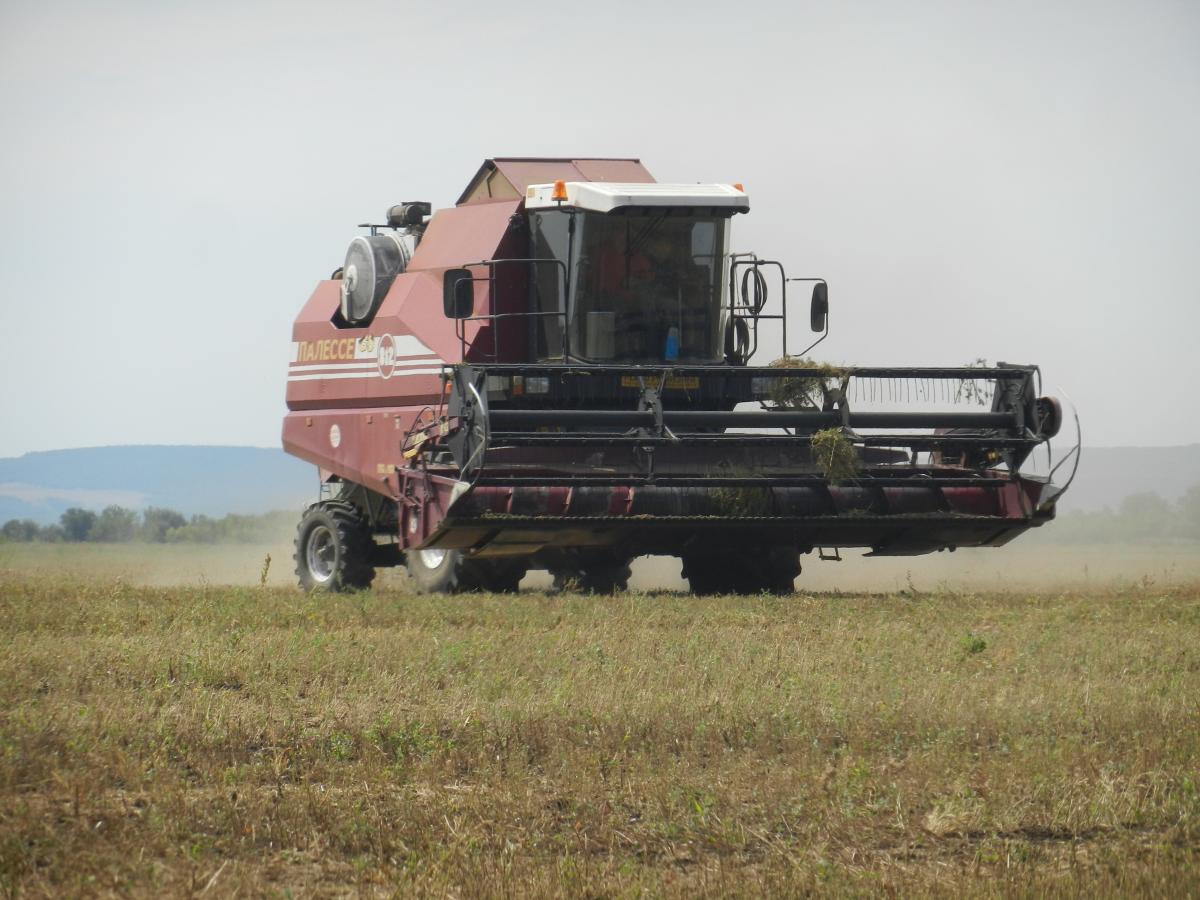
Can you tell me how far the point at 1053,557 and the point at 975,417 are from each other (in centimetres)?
1609

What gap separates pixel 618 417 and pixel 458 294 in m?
1.84

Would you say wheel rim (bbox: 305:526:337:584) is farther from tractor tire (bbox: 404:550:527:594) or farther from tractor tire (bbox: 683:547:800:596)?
tractor tire (bbox: 683:547:800:596)

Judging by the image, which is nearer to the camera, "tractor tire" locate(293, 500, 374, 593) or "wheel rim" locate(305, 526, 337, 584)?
"tractor tire" locate(293, 500, 374, 593)

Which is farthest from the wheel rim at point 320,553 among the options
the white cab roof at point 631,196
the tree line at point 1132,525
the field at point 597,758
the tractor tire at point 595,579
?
the tree line at point 1132,525

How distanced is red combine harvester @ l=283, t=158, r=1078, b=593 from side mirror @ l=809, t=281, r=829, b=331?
0.07ft

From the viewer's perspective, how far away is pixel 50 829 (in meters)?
5.88

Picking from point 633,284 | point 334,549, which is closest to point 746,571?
point 633,284

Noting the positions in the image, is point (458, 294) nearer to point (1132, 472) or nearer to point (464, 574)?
point (464, 574)

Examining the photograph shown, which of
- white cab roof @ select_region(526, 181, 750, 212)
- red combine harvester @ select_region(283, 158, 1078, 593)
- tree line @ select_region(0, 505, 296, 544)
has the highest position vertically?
white cab roof @ select_region(526, 181, 750, 212)

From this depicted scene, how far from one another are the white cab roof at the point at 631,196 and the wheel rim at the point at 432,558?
3.14 metres

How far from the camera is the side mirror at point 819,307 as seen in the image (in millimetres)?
16062

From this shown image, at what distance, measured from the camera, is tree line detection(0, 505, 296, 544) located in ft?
136

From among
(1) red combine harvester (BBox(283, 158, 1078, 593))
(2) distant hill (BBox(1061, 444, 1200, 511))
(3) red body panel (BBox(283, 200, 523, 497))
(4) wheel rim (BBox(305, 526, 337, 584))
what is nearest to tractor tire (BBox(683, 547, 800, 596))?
(1) red combine harvester (BBox(283, 158, 1078, 593))

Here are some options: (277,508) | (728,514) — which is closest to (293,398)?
(728,514)
